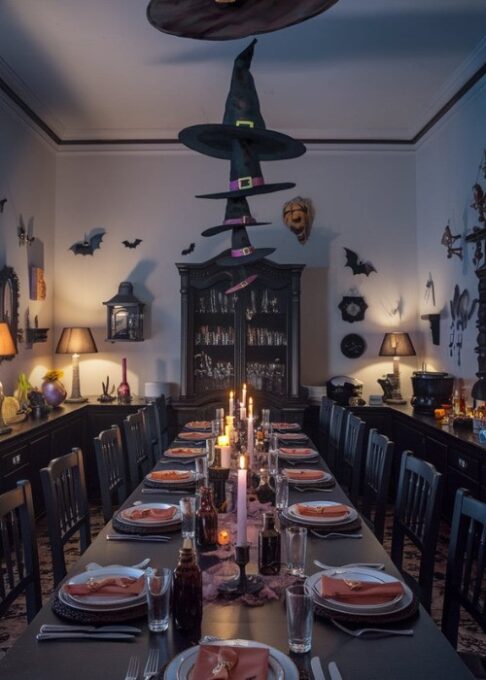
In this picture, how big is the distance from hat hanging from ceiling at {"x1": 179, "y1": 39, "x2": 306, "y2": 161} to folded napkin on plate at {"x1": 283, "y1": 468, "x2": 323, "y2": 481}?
1.56 meters

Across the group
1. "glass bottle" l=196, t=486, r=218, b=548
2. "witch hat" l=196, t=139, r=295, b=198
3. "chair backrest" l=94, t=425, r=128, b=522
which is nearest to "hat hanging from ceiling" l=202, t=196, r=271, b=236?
"witch hat" l=196, t=139, r=295, b=198

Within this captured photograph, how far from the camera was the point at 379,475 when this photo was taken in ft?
8.87

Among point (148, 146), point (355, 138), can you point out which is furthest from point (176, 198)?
point (355, 138)

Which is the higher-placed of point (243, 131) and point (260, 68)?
point (260, 68)

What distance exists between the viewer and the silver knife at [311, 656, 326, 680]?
1153 millimetres

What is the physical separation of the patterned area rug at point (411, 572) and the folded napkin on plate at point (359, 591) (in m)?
1.32

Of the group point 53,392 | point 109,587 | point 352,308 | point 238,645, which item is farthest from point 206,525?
point 352,308

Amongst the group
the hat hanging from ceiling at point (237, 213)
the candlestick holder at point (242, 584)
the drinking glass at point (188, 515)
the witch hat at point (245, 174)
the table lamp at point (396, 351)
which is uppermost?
the witch hat at point (245, 174)

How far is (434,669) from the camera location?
119 cm

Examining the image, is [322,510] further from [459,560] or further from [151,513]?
[151,513]

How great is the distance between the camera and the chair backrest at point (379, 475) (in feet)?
8.57

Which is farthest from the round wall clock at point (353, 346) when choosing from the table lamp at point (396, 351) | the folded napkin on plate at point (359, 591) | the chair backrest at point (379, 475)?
the folded napkin on plate at point (359, 591)

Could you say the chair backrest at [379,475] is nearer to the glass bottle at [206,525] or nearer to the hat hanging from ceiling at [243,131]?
the glass bottle at [206,525]

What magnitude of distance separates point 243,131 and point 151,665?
2.31 meters
